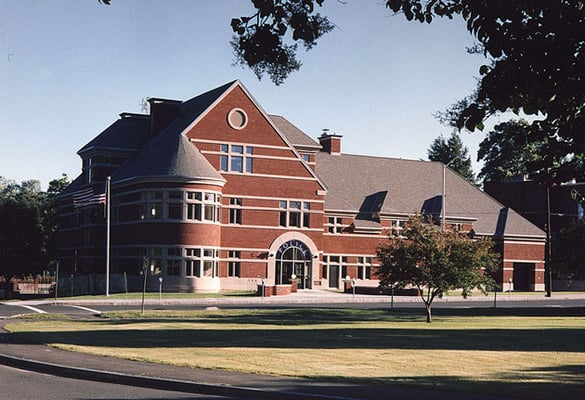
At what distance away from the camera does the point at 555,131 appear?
Answer: 1328 cm

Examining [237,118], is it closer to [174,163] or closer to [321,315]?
[174,163]

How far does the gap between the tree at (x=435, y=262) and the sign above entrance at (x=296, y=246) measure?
2849cm

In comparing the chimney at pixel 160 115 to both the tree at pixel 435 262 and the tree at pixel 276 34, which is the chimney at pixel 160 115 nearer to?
the tree at pixel 435 262

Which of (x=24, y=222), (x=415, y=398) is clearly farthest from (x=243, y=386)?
(x=24, y=222)

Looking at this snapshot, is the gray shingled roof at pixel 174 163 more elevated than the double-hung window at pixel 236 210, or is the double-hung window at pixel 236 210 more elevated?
the gray shingled roof at pixel 174 163

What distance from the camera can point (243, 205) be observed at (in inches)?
2564

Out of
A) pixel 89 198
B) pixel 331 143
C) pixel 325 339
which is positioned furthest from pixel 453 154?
pixel 325 339

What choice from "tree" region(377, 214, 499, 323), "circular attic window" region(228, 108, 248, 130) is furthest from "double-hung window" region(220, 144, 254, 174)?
"tree" region(377, 214, 499, 323)

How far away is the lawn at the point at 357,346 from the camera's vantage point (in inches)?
680

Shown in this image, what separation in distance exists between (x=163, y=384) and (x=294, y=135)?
193 feet

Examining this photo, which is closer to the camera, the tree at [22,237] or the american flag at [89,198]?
the american flag at [89,198]

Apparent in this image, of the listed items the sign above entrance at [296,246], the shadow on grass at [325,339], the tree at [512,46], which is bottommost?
the shadow on grass at [325,339]

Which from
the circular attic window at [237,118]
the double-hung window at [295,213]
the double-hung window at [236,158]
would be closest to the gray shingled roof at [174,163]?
the double-hung window at [236,158]

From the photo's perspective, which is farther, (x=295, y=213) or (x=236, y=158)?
(x=295, y=213)
